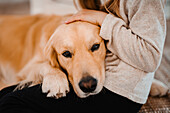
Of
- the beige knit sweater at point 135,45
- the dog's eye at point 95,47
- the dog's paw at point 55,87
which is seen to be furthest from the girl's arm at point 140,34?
the dog's paw at point 55,87

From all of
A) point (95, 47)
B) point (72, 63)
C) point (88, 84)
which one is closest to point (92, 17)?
point (95, 47)

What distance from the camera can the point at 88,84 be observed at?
84 cm

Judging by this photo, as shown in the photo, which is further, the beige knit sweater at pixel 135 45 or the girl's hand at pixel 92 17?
the girl's hand at pixel 92 17

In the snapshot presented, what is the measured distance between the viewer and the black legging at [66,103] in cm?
84

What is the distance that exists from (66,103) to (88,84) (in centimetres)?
16

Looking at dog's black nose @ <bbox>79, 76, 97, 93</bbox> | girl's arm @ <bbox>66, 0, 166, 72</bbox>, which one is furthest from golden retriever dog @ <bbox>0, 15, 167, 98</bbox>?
girl's arm @ <bbox>66, 0, 166, 72</bbox>

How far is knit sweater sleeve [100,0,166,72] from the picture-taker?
81 cm

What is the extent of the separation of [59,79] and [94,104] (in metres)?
0.25

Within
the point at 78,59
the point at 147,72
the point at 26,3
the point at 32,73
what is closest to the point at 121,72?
the point at 147,72

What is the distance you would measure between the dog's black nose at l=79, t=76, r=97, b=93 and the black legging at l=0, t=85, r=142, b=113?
0.27 ft

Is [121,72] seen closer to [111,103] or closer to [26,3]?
[111,103]

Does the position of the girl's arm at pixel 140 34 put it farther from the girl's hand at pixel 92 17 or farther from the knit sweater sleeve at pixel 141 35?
the girl's hand at pixel 92 17

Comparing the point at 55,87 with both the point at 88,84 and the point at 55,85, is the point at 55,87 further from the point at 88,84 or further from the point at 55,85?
the point at 88,84

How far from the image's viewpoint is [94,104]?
0.89m
